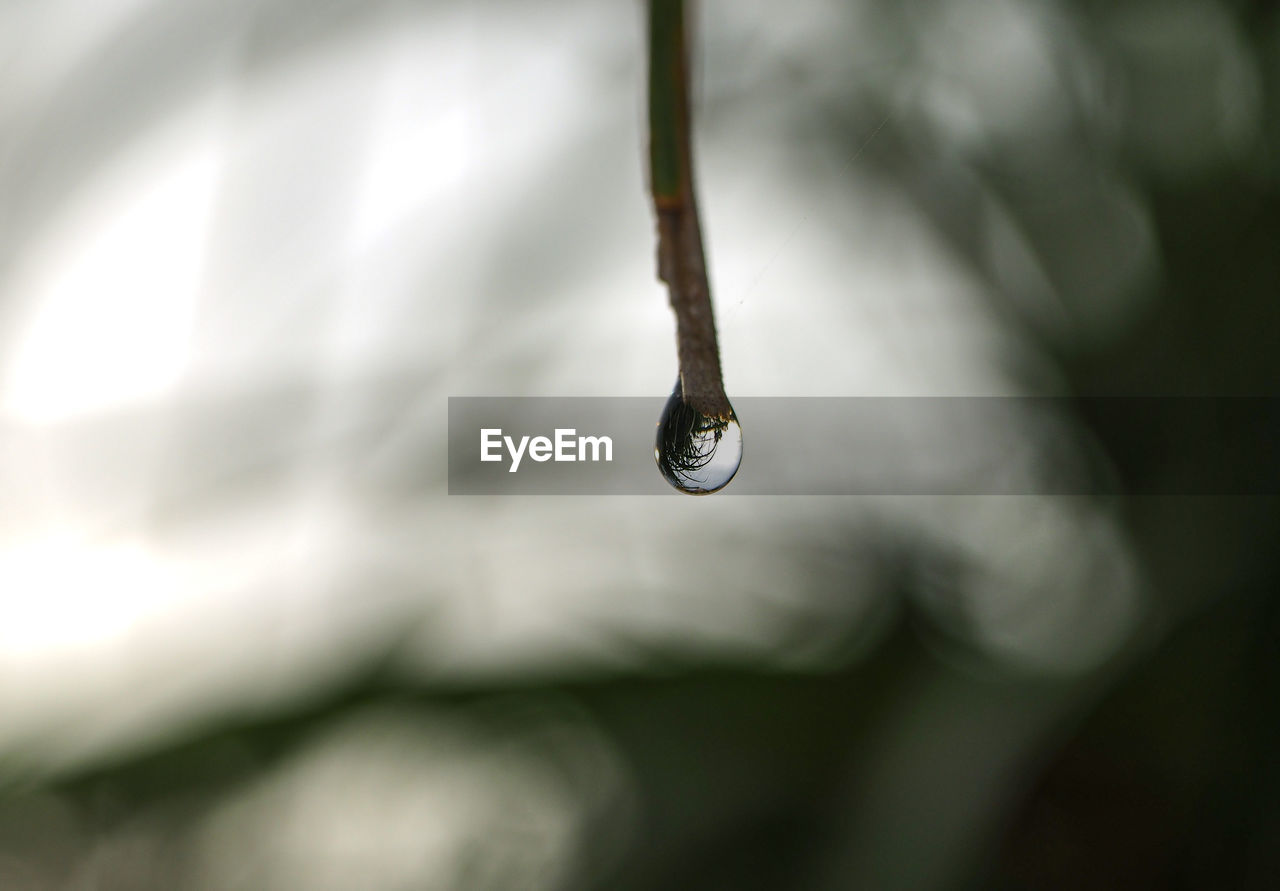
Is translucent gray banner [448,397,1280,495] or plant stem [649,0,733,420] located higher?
plant stem [649,0,733,420]

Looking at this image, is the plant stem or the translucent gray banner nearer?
the plant stem

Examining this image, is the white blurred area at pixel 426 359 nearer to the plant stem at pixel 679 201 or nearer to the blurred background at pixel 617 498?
the blurred background at pixel 617 498

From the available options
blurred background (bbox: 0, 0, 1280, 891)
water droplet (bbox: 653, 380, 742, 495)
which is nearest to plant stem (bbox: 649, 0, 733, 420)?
water droplet (bbox: 653, 380, 742, 495)

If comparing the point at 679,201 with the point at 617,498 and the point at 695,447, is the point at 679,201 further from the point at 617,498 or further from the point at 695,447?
the point at 617,498

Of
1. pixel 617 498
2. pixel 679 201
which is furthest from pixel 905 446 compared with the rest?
pixel 679 201

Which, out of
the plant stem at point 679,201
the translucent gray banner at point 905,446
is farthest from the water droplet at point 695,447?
the translucent gray banner at point 905,446

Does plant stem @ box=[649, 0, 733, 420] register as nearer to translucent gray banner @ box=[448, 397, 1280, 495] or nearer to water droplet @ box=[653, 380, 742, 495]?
water droplet @ box=[653, 380, 742, 495]

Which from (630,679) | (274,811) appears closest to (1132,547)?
(630,679)
